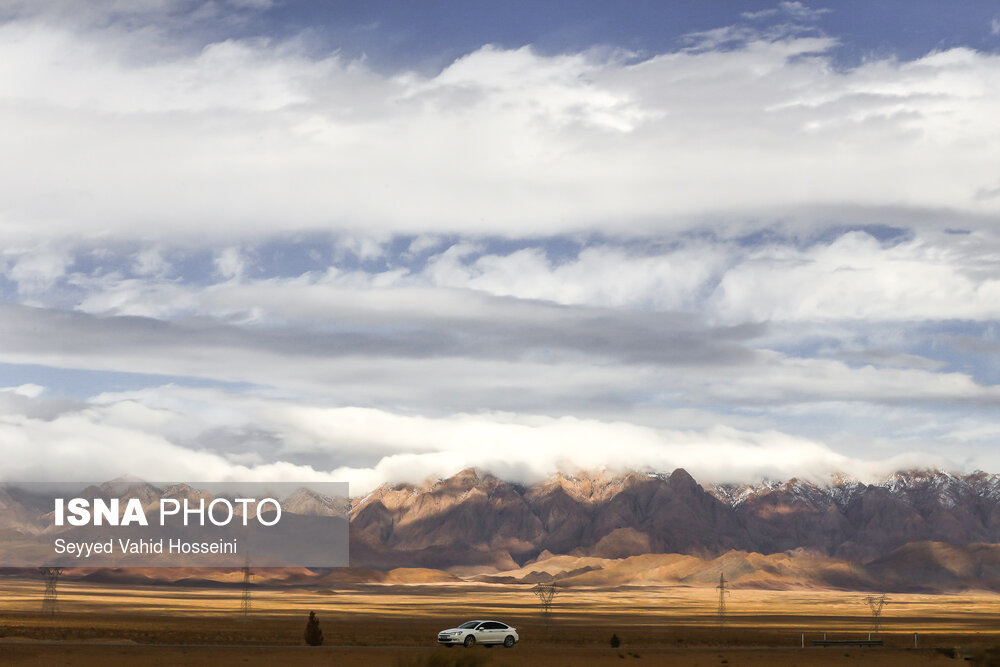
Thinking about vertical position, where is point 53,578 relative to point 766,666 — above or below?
above

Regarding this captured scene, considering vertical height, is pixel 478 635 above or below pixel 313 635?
below

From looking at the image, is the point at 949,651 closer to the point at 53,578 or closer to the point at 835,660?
the point at 835,660

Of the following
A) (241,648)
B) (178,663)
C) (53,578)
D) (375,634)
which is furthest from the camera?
(53,578)

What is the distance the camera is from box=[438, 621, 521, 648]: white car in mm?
72169

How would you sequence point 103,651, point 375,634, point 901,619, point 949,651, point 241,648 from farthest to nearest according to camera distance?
point 901,619
point 375,634
point 949,651
point 241,648
point 103,651

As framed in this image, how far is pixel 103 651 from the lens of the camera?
6900 centimetres

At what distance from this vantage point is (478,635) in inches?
2884

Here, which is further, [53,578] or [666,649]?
[53,578]

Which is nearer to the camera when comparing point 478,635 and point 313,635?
point 478,635

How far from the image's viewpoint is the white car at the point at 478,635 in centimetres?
7217

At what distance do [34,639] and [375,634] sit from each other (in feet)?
98.1

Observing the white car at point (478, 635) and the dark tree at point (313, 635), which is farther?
the dark tree at point (313, 635)

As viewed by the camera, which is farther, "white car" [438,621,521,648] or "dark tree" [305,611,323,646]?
"dark tree" [305,611,323,646]

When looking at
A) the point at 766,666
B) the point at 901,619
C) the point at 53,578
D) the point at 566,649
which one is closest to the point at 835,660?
the point at 766,666
